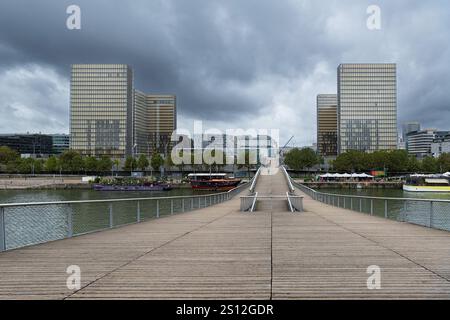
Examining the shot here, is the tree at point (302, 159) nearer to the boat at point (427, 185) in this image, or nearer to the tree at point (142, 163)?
the tree at point (142, 163)

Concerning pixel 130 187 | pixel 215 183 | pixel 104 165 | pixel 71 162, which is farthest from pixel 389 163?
pixel 71 162

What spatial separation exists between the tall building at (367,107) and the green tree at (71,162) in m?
97.5

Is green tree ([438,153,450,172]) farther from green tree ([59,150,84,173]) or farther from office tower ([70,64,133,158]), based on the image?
green tree ([59,150,84,173])

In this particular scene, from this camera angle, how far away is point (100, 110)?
158750 mm

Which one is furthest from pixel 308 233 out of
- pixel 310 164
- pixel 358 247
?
pixel 310 164

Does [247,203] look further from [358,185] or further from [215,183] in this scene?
[358,185]

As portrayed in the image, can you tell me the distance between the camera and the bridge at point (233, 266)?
5270 mm

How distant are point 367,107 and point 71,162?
110985 mm

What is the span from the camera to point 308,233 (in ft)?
36.9

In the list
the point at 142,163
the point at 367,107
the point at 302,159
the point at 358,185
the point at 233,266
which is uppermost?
the point at 367,107

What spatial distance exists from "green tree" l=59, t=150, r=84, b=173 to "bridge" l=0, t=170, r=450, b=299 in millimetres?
122794

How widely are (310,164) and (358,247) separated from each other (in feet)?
451

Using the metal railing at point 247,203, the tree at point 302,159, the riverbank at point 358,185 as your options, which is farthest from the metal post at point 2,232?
the tree at point 302,159
